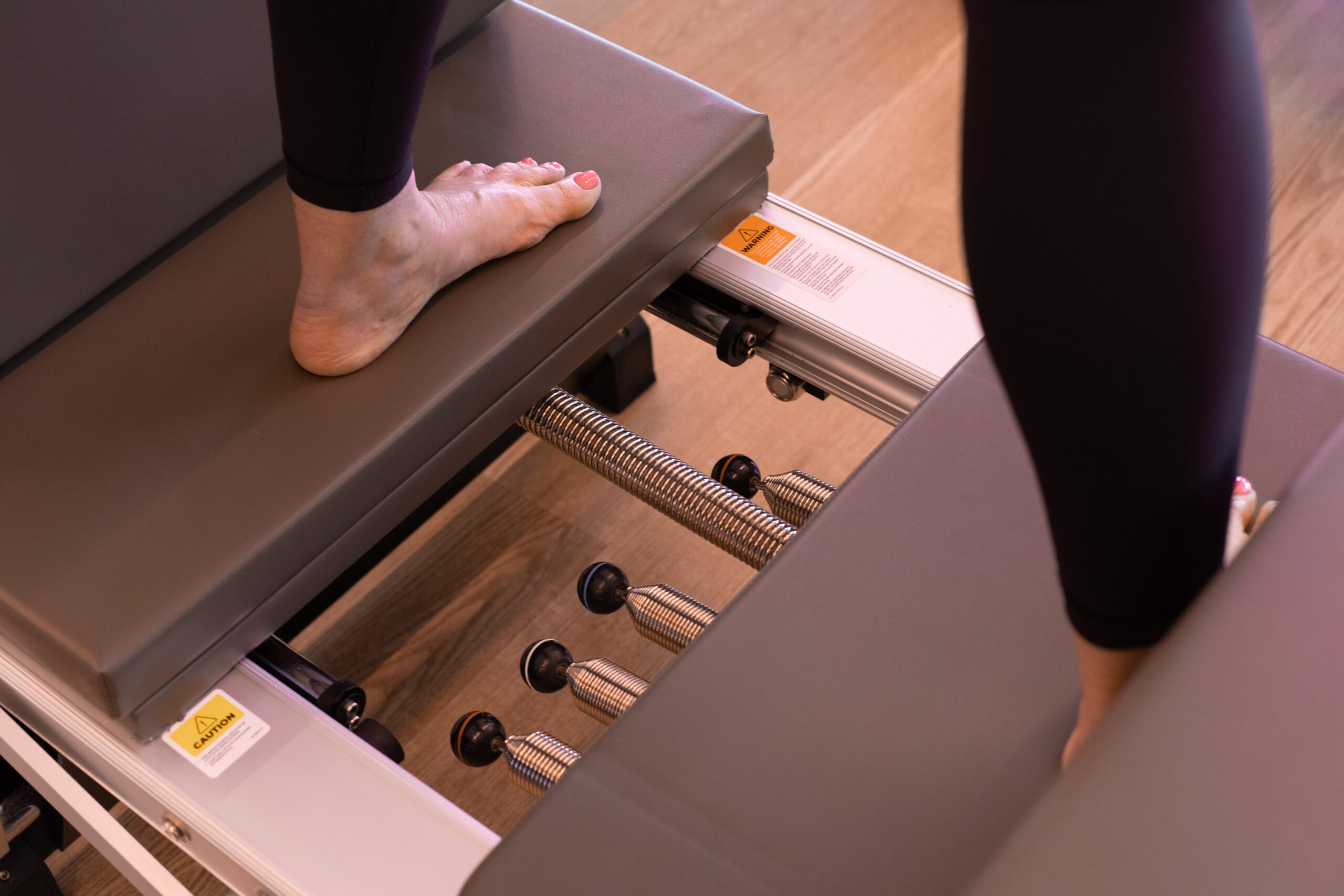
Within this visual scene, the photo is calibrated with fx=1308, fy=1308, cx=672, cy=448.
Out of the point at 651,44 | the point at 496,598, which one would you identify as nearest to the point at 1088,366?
the point at 496,598

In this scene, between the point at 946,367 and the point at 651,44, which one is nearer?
the point at 946,367

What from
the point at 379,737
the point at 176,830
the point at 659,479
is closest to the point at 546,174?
the point at 659,479

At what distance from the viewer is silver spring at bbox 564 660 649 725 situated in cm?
114

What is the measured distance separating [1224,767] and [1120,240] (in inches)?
8.0

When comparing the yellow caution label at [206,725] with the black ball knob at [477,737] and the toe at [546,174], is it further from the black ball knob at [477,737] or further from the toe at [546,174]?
the toe at [546,174]

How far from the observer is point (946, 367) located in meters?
1.24

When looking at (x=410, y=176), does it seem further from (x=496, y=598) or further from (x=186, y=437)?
(x=496, y=598)

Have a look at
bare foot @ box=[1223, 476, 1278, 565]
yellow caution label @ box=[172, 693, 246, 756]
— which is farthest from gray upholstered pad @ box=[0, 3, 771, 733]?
bare foot @ box=[1223, 476, 1278, 565]

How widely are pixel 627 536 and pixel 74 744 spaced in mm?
722

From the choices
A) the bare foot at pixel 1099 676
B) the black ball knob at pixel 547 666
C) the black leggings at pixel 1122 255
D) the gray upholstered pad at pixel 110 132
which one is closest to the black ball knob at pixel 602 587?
the black ball knob at pixel 547 666

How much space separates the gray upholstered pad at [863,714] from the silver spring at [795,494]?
208mm

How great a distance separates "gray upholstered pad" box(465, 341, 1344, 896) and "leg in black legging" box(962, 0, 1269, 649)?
35cm

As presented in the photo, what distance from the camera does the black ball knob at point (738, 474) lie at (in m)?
1.36

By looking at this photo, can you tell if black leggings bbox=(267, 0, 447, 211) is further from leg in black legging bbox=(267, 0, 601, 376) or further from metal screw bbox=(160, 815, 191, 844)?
metal screw bbox=(160, 815, 191, 844)
